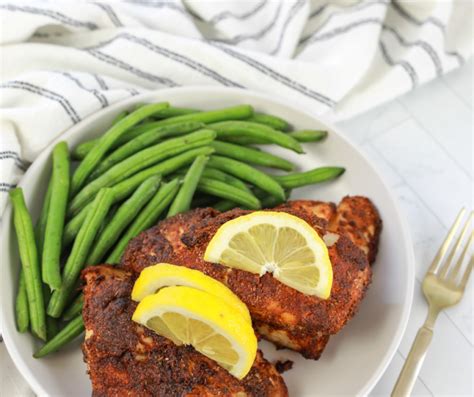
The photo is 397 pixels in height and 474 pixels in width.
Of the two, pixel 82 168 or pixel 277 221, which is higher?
pixel 277 221

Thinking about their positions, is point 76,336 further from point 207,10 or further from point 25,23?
point 207,10

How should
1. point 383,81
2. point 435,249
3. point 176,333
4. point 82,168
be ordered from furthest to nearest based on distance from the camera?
1. point 383,81
2. point 435,249
3. point 82,168
4. point 176,333

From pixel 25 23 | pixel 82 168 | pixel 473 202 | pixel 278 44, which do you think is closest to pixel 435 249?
pixel 473 202

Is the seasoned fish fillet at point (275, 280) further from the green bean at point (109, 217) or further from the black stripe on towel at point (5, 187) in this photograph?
the black stripe on towel at point (5, 187)

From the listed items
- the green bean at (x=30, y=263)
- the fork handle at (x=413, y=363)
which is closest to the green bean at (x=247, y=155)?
the green bean at (x=30, y=263)

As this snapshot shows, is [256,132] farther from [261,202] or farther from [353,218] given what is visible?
[353,218]

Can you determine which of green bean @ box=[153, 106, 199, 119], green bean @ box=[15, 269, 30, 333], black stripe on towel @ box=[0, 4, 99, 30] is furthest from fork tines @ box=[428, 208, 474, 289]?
black stripe on towel @ box=[0, 4, 99, 30]

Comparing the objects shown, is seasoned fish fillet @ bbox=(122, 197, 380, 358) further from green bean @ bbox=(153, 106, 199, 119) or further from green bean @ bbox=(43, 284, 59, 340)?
green bean @ bbox=(153, 106, 199, 119)

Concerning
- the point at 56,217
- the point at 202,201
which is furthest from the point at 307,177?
the point at 56,217
